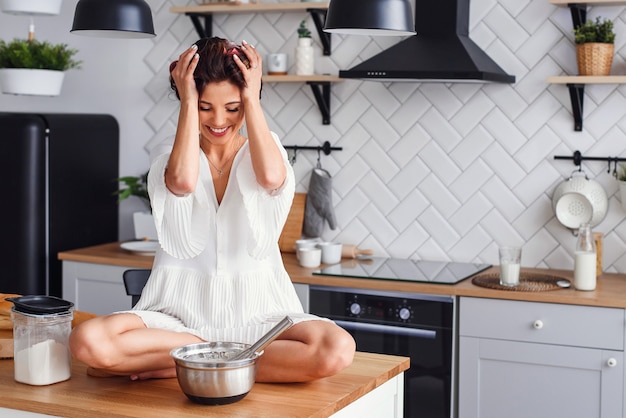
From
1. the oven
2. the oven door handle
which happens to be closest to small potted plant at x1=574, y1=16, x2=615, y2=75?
the oven

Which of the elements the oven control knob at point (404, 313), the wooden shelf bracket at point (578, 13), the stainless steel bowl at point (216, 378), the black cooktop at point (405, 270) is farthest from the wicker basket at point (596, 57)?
the stainless steel bowl at point (216, 378)

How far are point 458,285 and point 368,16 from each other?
146 cm

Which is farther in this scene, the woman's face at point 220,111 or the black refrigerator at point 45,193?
the black refrigerator at point 45,193

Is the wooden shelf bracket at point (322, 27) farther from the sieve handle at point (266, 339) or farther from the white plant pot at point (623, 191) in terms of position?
the sieve handle at point (266, 339)

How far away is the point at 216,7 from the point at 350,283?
148 centimetres

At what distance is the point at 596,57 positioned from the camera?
3.80 metres

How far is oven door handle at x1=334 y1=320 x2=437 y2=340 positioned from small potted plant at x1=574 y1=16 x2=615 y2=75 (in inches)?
47.5

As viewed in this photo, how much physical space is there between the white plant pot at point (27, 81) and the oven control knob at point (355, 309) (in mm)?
1632

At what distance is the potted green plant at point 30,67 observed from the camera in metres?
4.15

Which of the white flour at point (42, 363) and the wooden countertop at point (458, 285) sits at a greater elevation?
the wooden countertop at point (458, 285)

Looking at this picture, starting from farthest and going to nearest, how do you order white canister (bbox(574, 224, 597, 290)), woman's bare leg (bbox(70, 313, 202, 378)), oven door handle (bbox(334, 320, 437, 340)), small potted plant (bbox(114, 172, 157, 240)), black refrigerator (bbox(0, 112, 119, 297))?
small potted plant (bbox(114, 172, 157, 240)) → black refrigerator (bbox(0, 112, 119, 297)) → oven door handle (bbox(334, 320, 437, 340)) → white canister (bbox(574, 224, 597, 290)) → woman's bare leg (bbox(70, 313, 202, 378))

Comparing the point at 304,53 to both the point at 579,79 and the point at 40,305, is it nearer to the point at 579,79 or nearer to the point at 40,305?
the point at 579,79

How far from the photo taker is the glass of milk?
3699mm

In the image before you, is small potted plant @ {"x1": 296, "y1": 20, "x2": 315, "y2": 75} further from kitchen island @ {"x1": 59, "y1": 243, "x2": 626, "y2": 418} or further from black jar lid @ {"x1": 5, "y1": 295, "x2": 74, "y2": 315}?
black jar lid @ {"x1": 5, "y1": 295, "x2": 74, "y2": 315}
